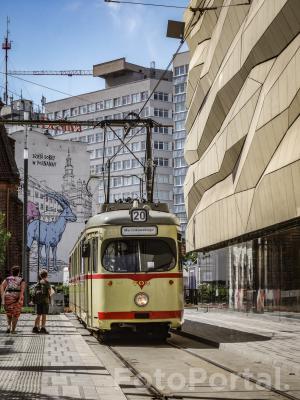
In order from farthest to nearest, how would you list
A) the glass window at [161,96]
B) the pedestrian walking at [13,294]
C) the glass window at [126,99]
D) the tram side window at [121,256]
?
the glass window at [126,99], the glass window at [161,96], the pedestrian walking at [13,294], the tram side window at [121,256]

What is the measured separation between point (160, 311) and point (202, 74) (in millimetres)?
25728

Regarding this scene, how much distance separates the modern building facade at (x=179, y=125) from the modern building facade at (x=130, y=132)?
2660 millimetres

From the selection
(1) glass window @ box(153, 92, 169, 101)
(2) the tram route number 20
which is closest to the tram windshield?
(2) the tram route number 20

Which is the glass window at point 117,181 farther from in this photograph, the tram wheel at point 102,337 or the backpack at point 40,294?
the tram wheel at point 102,337

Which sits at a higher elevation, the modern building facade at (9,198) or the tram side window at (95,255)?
the modern building facade at (9,198)

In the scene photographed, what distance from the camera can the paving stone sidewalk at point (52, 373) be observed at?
29.8ft

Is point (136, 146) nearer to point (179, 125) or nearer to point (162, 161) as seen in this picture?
point (162, 161)

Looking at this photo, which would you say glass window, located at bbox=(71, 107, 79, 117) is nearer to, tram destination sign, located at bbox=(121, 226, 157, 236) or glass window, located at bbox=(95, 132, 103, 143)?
glass window, located at bbox=(95, 132, 103, 143)

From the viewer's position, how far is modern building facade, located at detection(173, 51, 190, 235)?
129 m

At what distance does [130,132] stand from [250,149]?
111m

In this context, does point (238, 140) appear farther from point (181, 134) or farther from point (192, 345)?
point (181, 134)

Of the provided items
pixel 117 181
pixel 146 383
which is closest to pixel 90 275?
pixel 146 383

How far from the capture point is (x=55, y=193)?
379 feet

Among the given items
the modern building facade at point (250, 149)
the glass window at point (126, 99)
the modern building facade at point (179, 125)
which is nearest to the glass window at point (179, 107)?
the modern building facade at point (179, 125)
